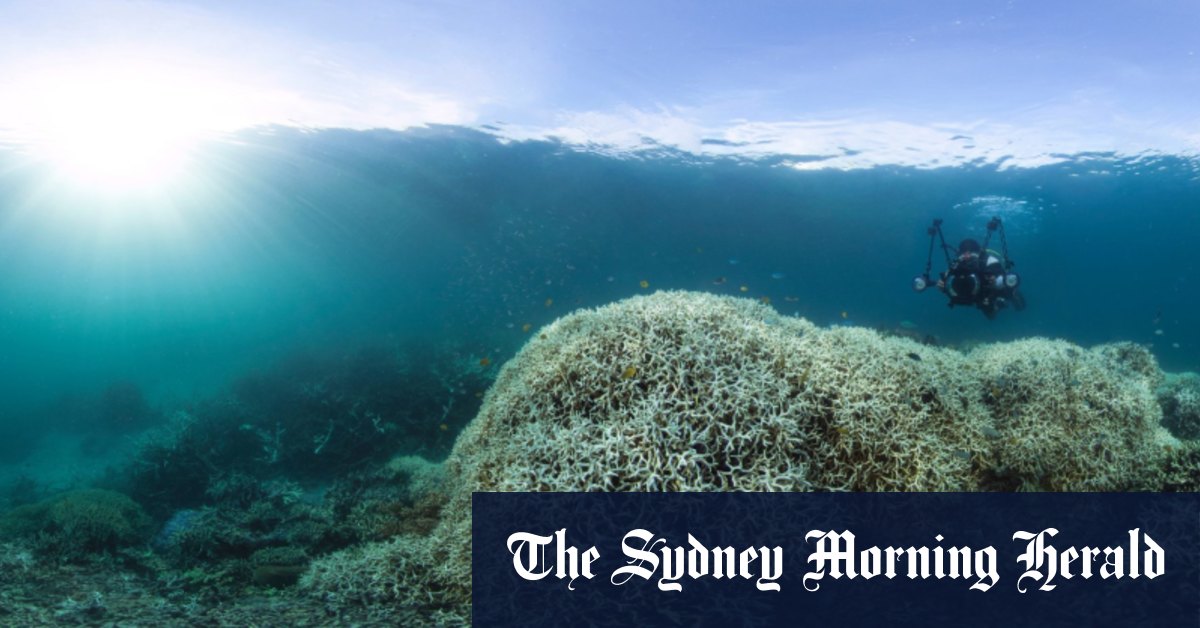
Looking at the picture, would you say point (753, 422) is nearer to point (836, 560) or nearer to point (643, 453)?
point (643, 453)

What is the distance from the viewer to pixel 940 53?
17266mm

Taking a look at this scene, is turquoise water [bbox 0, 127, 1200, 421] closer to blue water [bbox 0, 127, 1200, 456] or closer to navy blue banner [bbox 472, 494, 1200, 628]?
blue water [bbox 0, 127, 1200, 456]

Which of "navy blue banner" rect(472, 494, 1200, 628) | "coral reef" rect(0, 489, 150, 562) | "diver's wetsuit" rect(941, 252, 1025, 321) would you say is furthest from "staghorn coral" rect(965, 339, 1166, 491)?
"coral reef" rect(0, 489, 150, 562)

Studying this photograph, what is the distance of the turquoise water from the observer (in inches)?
1126

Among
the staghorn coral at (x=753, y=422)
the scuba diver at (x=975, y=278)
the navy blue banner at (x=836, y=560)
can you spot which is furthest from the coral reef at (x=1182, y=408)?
the navy blue banner at (x=836, y=560)

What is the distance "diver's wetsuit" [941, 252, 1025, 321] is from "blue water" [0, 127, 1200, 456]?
362cm

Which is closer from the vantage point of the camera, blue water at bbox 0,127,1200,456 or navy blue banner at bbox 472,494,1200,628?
navy blue banner at bbox 472,494,1200,628

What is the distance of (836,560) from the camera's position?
4.39 meters

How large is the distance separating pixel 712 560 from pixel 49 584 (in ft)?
21.3

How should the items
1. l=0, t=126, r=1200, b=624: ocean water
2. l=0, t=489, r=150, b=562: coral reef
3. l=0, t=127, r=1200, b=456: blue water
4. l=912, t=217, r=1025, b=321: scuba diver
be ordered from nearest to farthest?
l=0, t=489, r=150, b=562: coral reef → l=912, t=217, r=1025, b=321: scuba diver → l=0, t=126, r=1200, b=624: ocean water → l=0, t=127, r=1200, b=456: blue water

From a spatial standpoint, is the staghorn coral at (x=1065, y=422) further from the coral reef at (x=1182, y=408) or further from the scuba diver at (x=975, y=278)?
the scuba diver at (x=975, y=278)

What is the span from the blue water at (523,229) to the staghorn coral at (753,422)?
3.96 metres

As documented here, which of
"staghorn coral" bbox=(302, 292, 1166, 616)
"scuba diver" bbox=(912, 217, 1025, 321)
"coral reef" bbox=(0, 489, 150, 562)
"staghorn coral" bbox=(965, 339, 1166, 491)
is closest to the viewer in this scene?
"staghorn coral" bbox=(302, 292, 1166, 616)

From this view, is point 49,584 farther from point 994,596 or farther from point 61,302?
point 61,302
